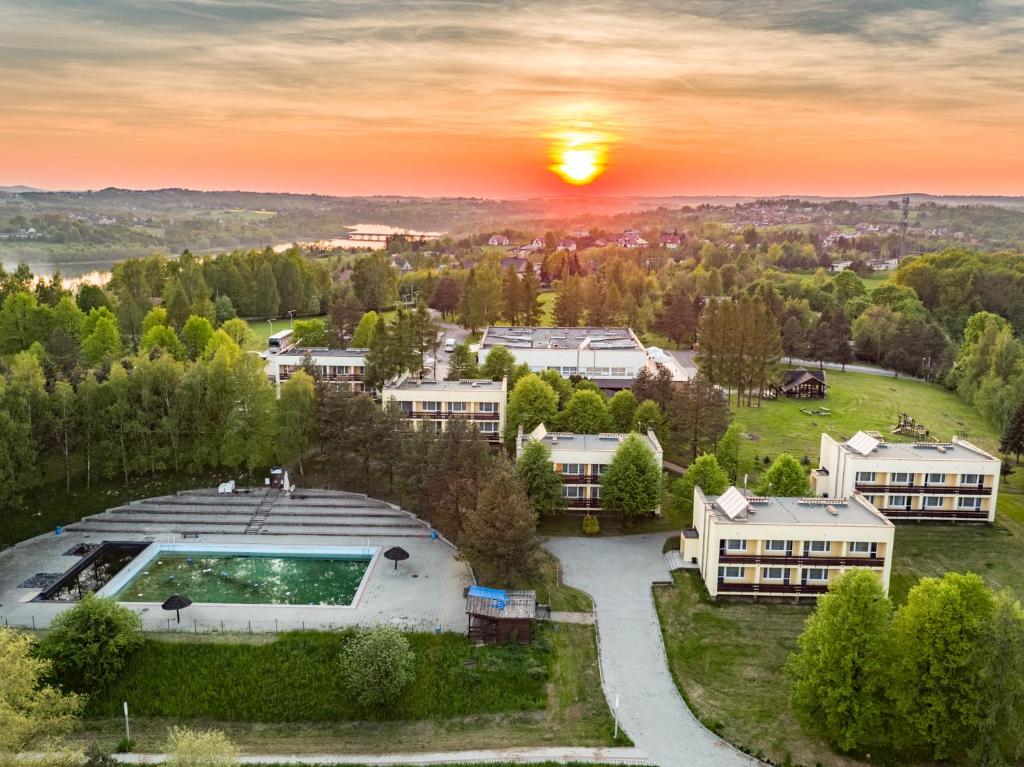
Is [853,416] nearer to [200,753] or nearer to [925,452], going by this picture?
[925,452]

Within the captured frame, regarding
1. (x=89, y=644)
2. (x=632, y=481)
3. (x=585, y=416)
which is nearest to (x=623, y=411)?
(x=585, y=416)

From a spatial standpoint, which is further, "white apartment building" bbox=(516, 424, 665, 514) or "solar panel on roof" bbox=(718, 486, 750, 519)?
"white apartment building" bbox=(516, 424, 665, 514)

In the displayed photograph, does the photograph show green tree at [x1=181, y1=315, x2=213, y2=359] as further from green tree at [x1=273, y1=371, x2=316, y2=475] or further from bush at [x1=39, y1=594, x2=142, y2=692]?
bush at [x1=39, y1=594, x2=142, y2=692]

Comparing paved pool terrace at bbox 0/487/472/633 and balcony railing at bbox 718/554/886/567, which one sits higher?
balcony railing at bbox 718/554/886/567

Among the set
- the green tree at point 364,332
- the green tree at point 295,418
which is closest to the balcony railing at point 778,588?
the green tree at point 295,418

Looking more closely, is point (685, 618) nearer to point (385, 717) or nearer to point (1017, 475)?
point (385, 717)

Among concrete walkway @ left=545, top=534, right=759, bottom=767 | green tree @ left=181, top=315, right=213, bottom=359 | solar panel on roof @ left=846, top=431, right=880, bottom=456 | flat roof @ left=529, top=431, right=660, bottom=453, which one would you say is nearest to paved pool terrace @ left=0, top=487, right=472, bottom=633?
concrete walkway @ left=545, top=534, right=759, bottom=767

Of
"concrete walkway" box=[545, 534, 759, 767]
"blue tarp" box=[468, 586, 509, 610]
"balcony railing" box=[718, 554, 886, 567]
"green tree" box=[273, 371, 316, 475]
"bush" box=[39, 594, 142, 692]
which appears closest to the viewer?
"concrete walkway" box=[545, 534, 759, 767]
